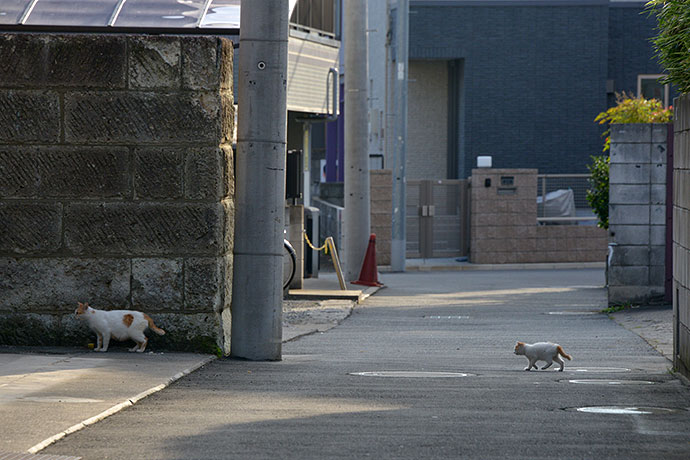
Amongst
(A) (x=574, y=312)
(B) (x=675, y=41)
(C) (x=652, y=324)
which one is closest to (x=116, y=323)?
(B) (x=675, y=41)

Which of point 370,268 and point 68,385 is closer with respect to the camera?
point 68,385

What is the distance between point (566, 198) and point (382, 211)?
221 inches

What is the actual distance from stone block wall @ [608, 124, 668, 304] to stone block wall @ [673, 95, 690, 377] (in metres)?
7.58

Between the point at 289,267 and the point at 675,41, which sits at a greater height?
the point at 675,41

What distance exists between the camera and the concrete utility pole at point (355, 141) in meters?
23.4

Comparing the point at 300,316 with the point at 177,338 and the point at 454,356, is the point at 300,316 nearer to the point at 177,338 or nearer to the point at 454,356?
the point at 454,356

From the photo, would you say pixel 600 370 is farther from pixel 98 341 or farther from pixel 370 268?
pixel 370 268

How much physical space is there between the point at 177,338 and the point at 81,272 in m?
0.97

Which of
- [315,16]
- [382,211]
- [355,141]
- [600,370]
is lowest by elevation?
[600,370]

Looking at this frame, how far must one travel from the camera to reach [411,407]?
7.15 m

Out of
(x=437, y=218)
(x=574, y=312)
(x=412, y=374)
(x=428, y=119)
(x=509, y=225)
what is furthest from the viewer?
(x=428, y=119)

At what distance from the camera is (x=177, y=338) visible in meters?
9.62

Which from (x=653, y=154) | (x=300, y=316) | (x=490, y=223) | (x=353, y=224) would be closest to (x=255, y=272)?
(x=300, y=316)

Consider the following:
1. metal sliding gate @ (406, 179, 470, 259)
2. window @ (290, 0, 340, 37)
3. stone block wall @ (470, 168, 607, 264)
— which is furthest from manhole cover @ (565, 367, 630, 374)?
metal sliding gate @ (406, 179, 470, 259)
